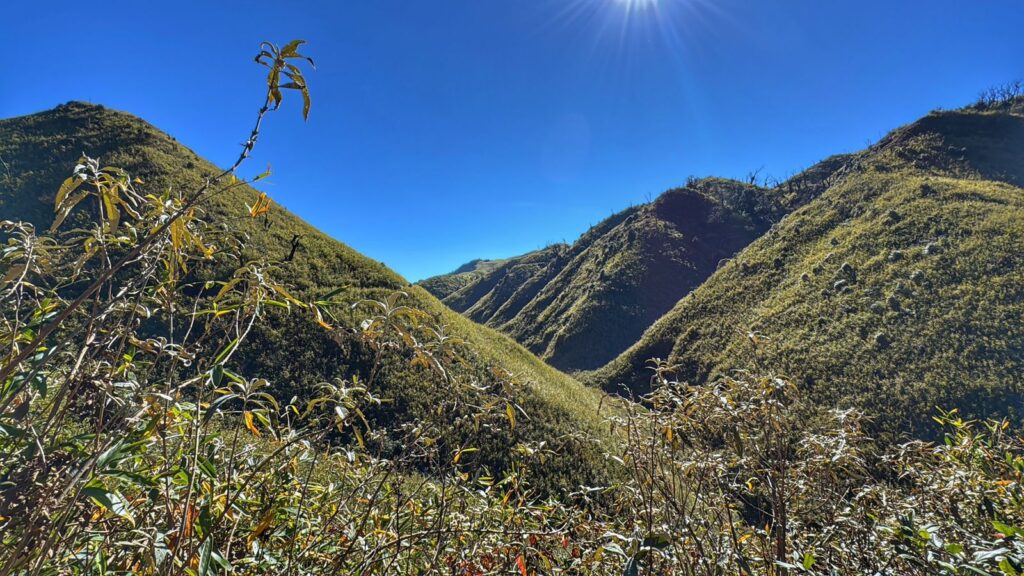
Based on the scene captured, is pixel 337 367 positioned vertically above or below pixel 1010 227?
below

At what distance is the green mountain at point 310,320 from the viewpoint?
15.3ft

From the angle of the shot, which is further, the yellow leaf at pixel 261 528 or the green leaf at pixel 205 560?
the yellow leaf at pixel 261 528

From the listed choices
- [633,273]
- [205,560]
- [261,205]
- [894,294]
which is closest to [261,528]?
[205,560]

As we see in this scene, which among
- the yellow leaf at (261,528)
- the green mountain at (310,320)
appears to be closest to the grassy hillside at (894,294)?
the yellow leaf at (261,528)

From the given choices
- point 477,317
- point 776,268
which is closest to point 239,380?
point 776,268

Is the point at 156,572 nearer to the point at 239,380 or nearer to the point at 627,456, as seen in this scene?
the point at 239,380

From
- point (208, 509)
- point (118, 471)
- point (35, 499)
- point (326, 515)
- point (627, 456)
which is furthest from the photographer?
point (627, 456)

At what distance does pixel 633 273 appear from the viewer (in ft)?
172

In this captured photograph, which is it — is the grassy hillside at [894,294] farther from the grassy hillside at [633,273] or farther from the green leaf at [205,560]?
the grassy hillside at [633,273]

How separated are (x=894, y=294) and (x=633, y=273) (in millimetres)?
31928

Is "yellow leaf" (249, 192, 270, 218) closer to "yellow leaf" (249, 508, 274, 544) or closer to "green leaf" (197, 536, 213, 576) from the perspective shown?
"green leaf" (197, 536, 213, 576)

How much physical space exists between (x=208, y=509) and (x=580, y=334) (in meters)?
45.1

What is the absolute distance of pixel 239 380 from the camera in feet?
4.81

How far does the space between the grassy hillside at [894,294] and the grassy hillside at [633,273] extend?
1203cm
